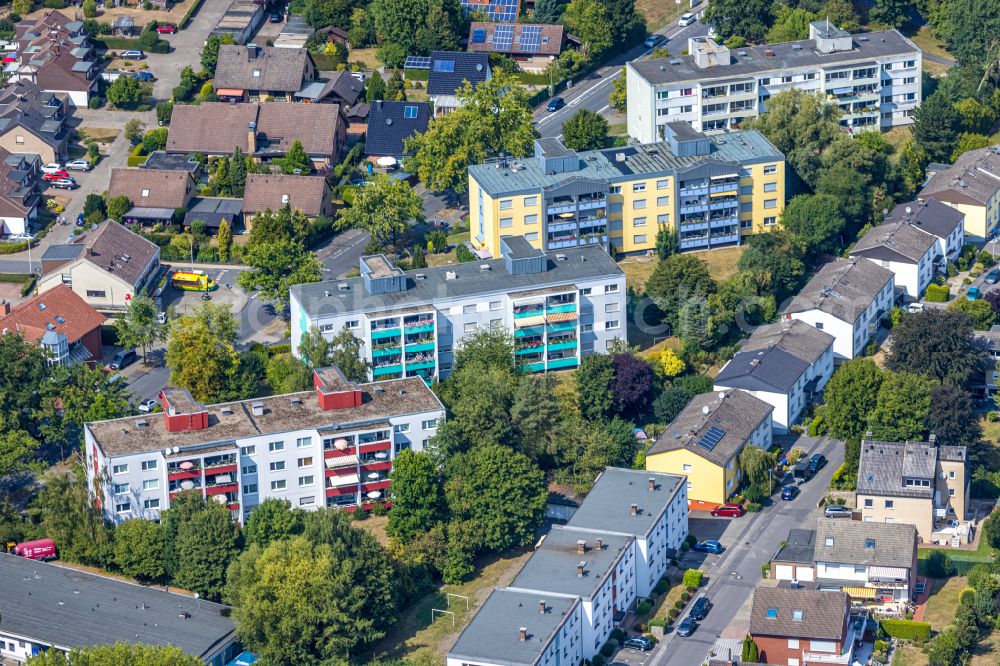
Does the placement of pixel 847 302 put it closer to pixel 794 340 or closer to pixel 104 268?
pixel 794 340

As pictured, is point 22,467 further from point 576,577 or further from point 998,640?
point 998,640

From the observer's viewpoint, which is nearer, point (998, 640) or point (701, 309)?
point (998, 640)

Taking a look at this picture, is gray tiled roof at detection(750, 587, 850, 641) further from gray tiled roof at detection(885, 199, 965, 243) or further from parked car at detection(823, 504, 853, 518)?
gray tiled roof at detection(885, 199, 965, 243)

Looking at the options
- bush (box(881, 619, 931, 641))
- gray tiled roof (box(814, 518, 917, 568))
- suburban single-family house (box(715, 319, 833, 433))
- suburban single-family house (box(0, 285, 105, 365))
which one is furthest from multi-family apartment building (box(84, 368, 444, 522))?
bush (box(881, 619, 931, 641))

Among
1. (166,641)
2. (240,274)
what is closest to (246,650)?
(166,641)

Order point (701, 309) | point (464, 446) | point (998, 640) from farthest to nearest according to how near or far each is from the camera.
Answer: point (701, 309)
point (464, 446)
point (998, 640)
